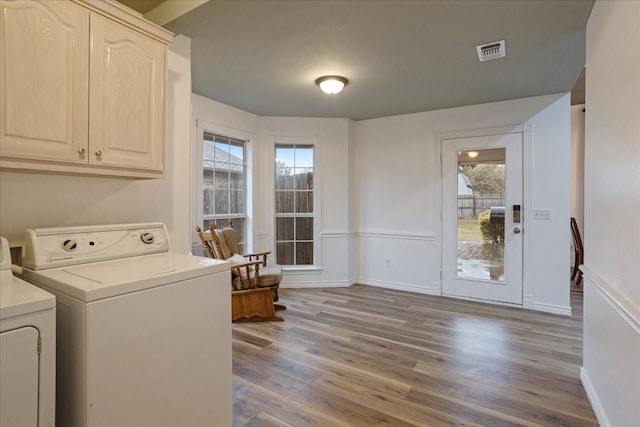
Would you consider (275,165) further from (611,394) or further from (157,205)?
(611,394)

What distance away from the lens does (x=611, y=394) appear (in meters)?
1.60

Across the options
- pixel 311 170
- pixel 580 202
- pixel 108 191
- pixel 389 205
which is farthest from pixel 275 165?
pixel 580 202

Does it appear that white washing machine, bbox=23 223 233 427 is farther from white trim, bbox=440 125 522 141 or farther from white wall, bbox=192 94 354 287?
white trim, bbox=440 125 522 141

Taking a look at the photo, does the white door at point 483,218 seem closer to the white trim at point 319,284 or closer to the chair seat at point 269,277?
the white trim at point 319,284

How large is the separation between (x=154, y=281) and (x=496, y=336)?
2910 millimetres

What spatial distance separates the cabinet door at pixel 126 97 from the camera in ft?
4.96

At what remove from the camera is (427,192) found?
421 cm

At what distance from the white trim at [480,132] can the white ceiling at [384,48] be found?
357 millimetres

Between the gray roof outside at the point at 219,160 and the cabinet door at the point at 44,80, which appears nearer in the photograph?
Answer: the cabinet door at the point at 44,80

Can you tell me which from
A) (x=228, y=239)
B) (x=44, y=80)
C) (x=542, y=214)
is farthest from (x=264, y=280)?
(x=542, y=214)

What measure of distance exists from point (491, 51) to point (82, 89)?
2762mm

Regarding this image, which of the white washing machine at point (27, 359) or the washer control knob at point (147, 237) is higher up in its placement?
the washer control knob at point (147, 237)

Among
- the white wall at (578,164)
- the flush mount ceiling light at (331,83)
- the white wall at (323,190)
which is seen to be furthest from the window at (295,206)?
the white wall at (578,164)

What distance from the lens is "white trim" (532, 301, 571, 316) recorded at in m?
3.42
